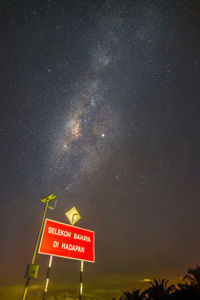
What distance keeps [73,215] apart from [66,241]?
2.58 meters

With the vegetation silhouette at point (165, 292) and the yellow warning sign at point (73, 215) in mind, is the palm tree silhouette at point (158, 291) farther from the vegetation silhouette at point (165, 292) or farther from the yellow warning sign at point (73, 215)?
the yellow warning sign at point (73, 215)

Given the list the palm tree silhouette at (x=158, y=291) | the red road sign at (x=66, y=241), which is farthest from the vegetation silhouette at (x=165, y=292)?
the red road sign at (x=66, y=241)

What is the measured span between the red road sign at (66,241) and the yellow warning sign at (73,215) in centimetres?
98

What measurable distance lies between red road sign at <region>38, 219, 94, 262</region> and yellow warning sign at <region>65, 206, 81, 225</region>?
98 centimetres

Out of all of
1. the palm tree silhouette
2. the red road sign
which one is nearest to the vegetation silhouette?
the palm tree silhouette

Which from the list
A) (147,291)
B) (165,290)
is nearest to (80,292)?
(147,291)

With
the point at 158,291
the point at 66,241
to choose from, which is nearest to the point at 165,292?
the point at 158,291

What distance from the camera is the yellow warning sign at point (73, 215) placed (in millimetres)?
14622

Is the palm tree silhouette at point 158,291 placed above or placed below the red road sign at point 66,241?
below

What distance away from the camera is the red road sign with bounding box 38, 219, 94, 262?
1159cm

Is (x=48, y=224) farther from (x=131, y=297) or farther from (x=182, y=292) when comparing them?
(x=182, y=292)

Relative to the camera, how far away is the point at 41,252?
11.0 meters

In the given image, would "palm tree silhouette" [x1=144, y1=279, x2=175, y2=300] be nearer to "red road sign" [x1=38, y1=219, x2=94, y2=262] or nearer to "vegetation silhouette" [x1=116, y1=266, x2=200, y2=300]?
"vegetation silhouette" [x1=116, y1=266, x2=200, y2=300]

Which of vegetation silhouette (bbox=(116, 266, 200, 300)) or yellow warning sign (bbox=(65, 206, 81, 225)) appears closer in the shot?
vegetation silhouette (bbox=(116, 266, 200, 300))
